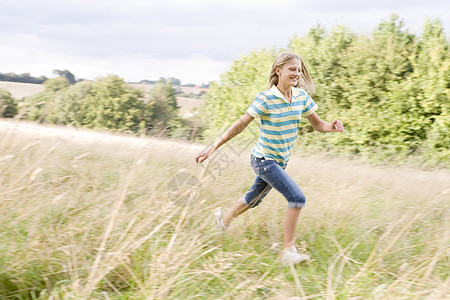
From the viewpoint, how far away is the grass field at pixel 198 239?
2.50 m

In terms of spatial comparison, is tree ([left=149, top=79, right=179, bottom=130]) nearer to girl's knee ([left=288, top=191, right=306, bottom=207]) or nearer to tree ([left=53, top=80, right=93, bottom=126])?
tree ([left=53, top=80, right=93, bottom=126])

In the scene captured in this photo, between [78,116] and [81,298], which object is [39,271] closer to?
[81,298]

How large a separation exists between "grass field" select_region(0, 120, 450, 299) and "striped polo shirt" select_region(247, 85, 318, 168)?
564 mm

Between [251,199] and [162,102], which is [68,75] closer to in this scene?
[162,102]

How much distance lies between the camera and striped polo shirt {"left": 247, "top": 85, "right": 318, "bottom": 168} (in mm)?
3260

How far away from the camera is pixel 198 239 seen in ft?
10.1

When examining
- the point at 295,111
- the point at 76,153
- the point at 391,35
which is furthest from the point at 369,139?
the point at 295,111

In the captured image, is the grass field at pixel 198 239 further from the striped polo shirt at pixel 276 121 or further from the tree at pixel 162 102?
the tree at pixel 162 102

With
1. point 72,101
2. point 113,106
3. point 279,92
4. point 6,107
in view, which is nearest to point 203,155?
point 279,92

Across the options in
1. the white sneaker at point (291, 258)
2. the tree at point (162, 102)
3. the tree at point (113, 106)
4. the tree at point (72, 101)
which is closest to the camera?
the white sneaker at point (291, 258)

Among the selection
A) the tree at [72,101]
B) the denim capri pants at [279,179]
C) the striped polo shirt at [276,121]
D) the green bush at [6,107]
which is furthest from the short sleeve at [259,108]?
the tree at [72,101]

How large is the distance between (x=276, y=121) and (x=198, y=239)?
1.08 meters

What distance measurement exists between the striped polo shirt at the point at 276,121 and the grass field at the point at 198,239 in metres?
0.56

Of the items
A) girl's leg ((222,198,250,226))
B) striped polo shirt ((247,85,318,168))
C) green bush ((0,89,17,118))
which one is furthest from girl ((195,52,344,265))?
green bush ((0,89,17,118))
